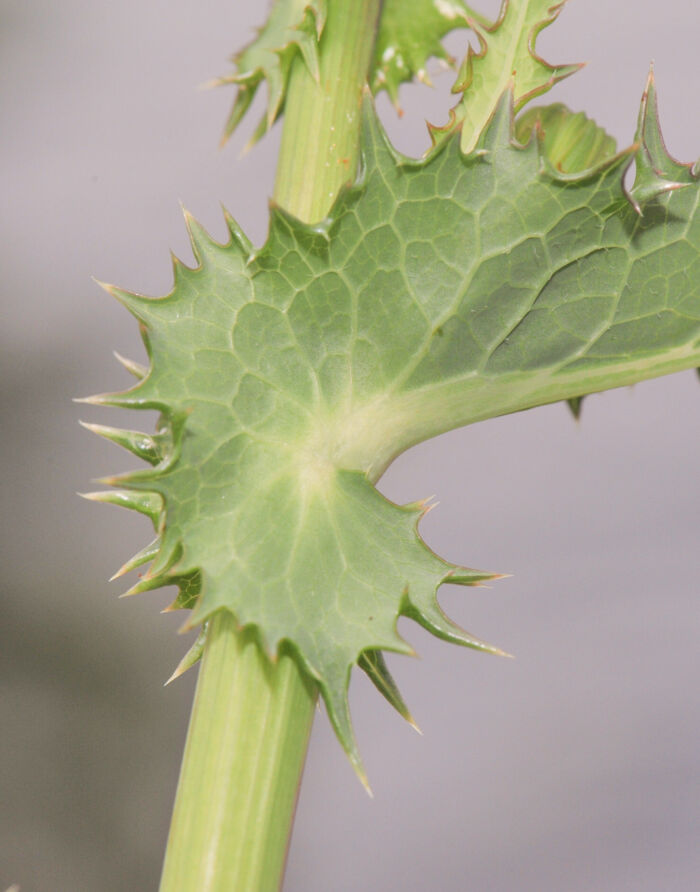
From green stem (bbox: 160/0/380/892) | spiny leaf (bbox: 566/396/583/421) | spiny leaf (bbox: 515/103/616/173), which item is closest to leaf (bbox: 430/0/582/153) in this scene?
spiny leaf (bbox: 515/103/616/173)

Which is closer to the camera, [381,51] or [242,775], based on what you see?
[242,775]

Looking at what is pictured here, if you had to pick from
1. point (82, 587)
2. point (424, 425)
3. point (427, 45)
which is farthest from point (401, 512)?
point (82, 587)

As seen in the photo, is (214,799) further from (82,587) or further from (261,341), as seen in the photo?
(82,587)

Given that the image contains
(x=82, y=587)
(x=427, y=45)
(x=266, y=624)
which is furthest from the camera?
(x=82, y=587)

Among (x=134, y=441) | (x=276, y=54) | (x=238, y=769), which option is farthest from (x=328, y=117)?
(x=238, y=769)

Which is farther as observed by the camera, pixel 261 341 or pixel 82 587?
pixel 82 587

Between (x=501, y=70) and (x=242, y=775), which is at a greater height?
(x=501, y=70)

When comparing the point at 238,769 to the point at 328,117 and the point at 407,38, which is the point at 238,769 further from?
the point at 407,38
